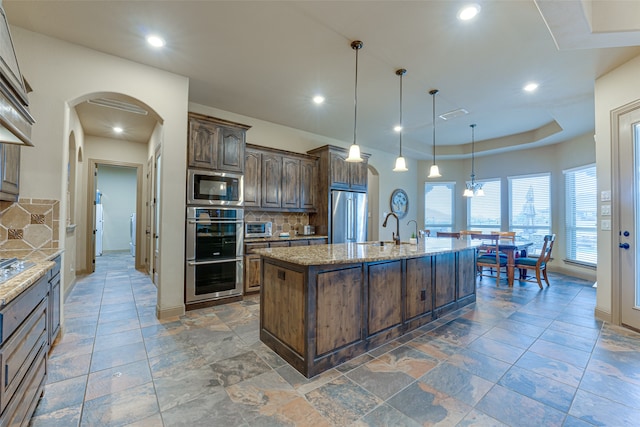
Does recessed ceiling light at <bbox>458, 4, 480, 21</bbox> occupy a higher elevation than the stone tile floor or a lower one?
higher

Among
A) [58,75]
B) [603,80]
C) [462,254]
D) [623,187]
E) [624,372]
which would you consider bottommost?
[624,372]

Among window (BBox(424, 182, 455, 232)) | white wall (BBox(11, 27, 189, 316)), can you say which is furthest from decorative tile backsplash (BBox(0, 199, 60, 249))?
window (BBox(424, 182, 455, 232))

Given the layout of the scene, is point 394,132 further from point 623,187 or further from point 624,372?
point 624,372

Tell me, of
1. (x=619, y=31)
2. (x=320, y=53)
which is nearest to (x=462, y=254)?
(x=619, y=31)

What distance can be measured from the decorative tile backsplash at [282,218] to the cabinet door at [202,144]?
127 centimetres

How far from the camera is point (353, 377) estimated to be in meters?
2.12

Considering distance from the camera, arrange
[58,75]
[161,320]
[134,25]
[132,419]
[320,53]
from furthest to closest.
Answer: [161,320] < [320,53] < [58,75] < [134,25] < [132,419]

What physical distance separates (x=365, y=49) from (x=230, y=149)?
86.6 inches

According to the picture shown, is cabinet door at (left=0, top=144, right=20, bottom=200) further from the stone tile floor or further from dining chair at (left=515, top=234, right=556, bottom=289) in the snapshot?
dining chair at (left=515, top=234, right=556, bottom=289)

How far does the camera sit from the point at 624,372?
2188mm

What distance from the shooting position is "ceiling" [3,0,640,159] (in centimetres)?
232

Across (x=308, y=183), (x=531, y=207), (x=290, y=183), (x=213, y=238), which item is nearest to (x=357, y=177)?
(x=308, y=183)

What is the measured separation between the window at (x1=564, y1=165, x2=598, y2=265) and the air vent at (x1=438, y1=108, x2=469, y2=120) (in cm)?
290

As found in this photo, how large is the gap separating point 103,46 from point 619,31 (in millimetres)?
4746
